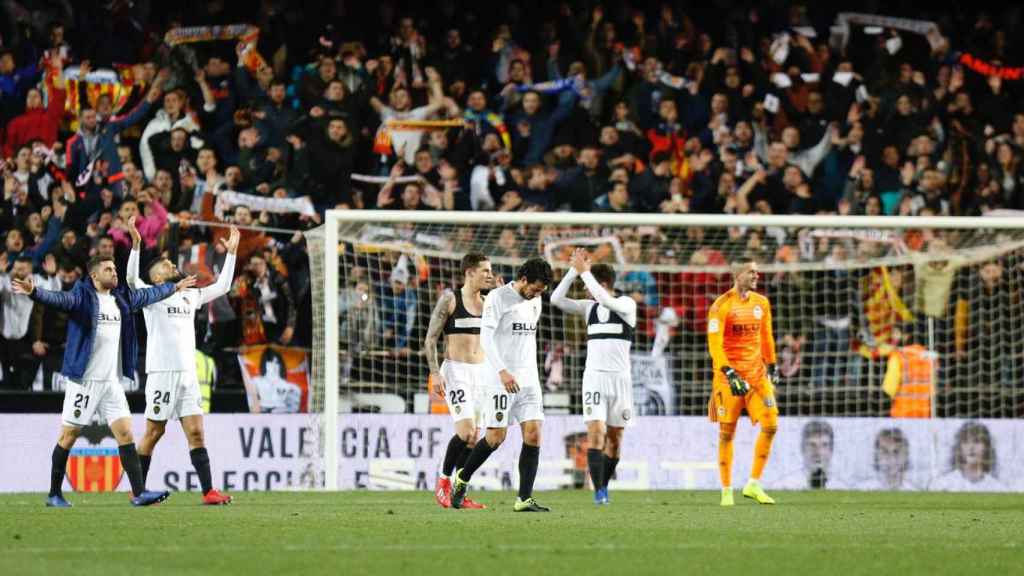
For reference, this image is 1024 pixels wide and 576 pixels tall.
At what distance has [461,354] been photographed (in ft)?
44.4

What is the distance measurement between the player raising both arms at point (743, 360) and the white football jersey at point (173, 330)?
4548 millimetres

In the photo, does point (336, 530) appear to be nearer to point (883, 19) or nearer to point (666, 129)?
point (666, 129)

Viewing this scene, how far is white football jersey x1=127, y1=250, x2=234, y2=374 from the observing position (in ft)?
46.2

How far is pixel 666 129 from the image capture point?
2173 centimetres

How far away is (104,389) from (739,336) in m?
5.74

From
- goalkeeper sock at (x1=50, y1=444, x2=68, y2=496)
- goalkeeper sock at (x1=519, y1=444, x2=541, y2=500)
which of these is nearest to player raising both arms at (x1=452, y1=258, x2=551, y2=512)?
goalkeeper sock at (x1=519, y1=444, x2=541, y2=500)

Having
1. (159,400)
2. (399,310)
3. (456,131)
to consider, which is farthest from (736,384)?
(456,131)

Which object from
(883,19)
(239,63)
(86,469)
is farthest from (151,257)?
(883,19)

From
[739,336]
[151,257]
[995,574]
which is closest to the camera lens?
[995,574]

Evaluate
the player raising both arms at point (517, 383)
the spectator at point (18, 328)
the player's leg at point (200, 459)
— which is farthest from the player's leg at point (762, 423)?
the spectator at point (18, 328)

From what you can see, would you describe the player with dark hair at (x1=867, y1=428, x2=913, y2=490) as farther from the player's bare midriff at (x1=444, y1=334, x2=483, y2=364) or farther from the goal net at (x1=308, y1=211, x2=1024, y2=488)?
the player's bare midriff at (x1=444, y1=334, x2=483, y2=364)

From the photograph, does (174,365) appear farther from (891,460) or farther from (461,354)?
(891,460)

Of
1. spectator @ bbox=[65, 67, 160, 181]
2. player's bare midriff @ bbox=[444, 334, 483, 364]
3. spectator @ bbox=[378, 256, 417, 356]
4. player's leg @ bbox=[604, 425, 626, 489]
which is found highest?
spectator @ bbox=[65, 67, 160, 181]

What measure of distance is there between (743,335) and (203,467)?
5.05 metres
